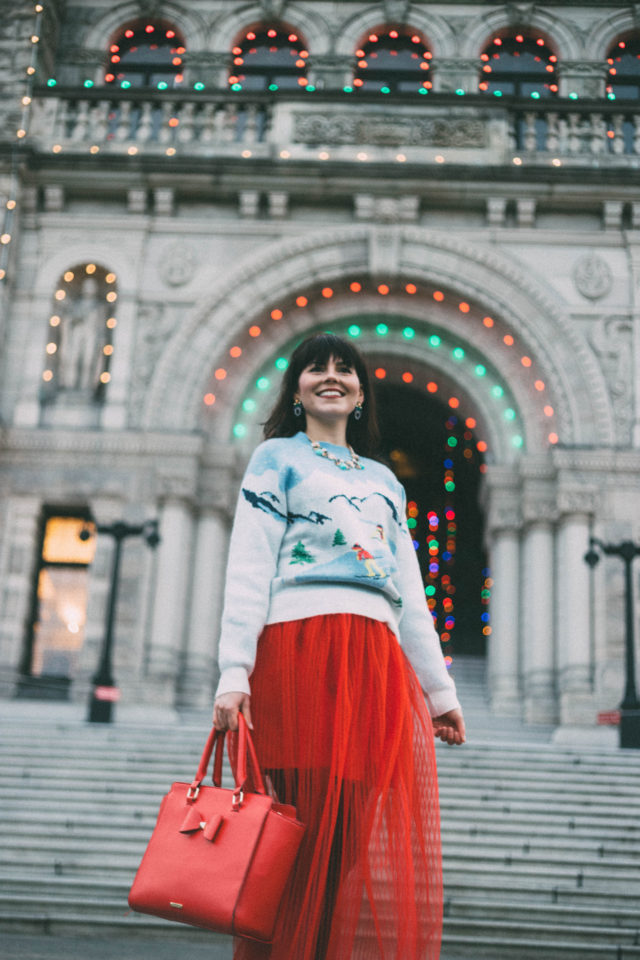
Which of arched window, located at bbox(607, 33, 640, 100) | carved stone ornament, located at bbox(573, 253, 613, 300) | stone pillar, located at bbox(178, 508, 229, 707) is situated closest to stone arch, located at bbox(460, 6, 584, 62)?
arched window, located at bbox(607, 33, 640, 100)

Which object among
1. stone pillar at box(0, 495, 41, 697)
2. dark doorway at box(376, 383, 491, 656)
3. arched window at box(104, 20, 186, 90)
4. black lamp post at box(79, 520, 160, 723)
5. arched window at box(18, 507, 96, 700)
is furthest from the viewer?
dark doorway at box(376, 383, 491, 656)

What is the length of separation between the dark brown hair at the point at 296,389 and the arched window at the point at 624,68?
16021 millimetres

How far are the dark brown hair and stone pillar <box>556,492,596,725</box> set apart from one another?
35.0ft

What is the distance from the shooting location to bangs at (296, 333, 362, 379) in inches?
143

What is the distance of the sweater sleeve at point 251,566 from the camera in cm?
307

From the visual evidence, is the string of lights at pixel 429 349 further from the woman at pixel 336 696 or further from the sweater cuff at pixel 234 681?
the sweater cuff at pixel 234 681

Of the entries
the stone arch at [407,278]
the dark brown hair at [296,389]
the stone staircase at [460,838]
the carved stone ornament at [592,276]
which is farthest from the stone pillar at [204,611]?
the dark brown hair at [296,389]

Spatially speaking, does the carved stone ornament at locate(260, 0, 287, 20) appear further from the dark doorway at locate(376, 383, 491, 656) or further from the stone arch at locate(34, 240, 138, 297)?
the dark doorway at locate(376, 383, 491, 656)

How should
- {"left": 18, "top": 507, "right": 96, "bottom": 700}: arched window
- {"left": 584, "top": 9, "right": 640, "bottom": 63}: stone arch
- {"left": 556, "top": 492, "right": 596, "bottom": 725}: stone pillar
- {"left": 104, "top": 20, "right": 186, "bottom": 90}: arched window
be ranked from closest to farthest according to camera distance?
{"left": 556, "top": 492, "right": 596, "bottom": 725}: stone pillar, {"left": 18, "top": 507, "right": 96, "bottom": 700}: arched window, {"left": 584, "top": 9, "right": 640, "bottom": 63}: stone arch, {"left": 104, "top": 20, "right": 186, "bottom": 90}: arched window

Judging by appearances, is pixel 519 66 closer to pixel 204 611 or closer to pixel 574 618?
pixel 574 618

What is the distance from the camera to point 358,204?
52.0 feet

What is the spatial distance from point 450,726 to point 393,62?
16.8 meters

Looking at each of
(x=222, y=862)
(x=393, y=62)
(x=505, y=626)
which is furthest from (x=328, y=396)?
(x=393, y=62)

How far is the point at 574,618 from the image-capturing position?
14.1m
